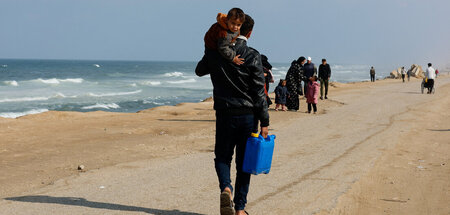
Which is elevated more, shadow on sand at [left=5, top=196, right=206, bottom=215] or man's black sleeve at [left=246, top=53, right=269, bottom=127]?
man's black sleeve at [left=246, top=53, right=269, bottom=127]

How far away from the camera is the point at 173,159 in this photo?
7.66 meters

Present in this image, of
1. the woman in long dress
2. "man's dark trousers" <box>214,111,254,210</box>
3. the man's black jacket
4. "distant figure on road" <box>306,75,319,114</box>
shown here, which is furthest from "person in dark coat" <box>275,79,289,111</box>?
the man's black jacket

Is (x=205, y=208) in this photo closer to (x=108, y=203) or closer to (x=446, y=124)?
(x=108, y=203)

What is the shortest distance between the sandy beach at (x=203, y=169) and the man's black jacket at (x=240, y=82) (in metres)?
1.20

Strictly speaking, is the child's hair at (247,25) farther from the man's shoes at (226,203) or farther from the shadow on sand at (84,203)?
the shadow on sand at (84,203)

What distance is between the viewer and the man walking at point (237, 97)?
4117 millimetres

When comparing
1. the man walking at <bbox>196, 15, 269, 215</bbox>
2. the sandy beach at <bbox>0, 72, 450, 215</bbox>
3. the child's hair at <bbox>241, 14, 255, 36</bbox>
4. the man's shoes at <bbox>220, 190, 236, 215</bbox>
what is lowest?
the sandy beach at <bbox>0, 72, 450, 215</bbox>

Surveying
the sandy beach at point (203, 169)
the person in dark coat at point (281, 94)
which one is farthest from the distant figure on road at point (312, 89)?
the sandy beach at point (203, 169)

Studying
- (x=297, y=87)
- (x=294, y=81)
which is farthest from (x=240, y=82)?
(x=297, y=87)

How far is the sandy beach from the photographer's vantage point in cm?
512

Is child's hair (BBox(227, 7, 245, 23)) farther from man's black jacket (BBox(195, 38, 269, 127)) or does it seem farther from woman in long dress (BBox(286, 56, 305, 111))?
woman in long dress (BBox(286, 56, 305, 111))

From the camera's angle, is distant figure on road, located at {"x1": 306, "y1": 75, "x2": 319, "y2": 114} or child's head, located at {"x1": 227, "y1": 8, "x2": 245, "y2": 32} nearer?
child's head, located at {"x1": 227, "y1": 8, "x2": 245, "y2": 32}

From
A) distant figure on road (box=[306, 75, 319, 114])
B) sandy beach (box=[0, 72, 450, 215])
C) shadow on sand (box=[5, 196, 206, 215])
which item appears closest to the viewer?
shadow on sand (box=[5, 196, 206, 215])

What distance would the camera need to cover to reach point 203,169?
22.4ft
